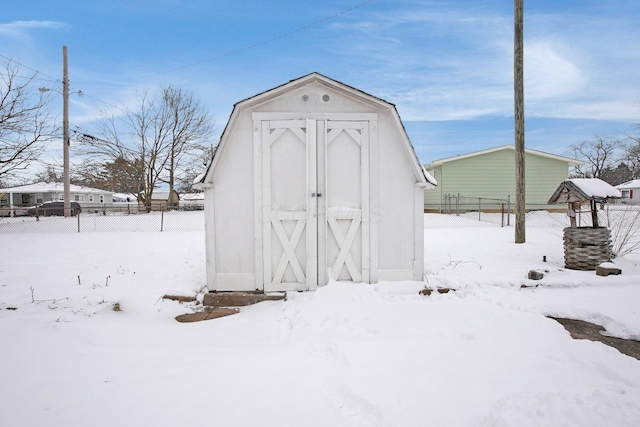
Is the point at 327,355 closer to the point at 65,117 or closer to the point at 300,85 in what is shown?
the point at 300,85

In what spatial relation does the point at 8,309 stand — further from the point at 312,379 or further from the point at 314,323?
the point at 312,379

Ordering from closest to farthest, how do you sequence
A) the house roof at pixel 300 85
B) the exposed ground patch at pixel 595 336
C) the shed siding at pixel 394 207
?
the exposed ground patch at pixel 595 336, the house roof at pixel 300 85, the shed siding at pixel 394 207

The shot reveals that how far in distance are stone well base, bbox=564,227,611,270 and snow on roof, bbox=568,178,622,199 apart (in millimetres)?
590

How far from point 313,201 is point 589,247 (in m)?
4.85

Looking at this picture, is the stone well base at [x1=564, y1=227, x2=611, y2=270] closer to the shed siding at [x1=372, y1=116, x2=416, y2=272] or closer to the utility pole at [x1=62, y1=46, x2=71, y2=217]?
the shed siding at [x1=372, y1=116, x2=416, y2=272]

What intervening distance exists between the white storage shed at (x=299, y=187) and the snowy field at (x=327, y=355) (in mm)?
457

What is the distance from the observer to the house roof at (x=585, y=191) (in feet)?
18.3

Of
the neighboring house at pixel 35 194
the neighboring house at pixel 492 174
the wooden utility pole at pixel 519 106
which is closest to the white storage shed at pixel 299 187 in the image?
the wooden utility pole at pixel 519 106

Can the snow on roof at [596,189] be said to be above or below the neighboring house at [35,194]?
below

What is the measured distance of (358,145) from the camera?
4.76 meters

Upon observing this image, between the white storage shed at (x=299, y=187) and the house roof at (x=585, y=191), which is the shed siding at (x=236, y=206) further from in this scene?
the house roof at (x=585, y=191)

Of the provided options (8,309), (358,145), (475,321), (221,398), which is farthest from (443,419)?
(8,309)

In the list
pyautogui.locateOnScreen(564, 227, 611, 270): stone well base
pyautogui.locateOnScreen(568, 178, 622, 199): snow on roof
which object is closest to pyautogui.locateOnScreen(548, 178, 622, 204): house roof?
pyautogui.locateOnScreen(568, 178, 622, 199): snow on roof

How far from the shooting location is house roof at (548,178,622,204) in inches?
219
